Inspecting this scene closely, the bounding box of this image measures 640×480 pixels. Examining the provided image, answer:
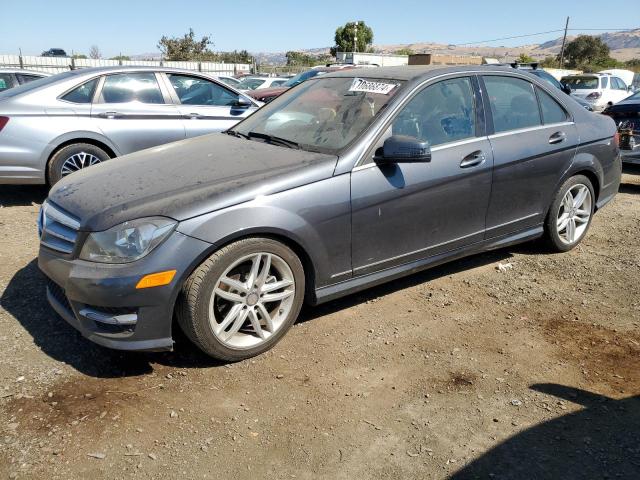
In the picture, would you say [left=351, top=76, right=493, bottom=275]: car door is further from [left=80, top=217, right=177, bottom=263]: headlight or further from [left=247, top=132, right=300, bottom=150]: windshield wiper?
[left=80, top=217, right=177, bottom=263]: headlight

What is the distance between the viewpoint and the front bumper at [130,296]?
2775 mm

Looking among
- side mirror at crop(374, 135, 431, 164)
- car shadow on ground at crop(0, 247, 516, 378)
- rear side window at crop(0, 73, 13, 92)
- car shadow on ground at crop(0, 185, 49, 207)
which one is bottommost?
car shadow on ground at crop(0, 247, 516, 378)

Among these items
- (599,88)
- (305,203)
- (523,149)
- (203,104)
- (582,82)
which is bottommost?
(305,203)

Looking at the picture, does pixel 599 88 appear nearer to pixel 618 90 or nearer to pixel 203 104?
pixel 618 90

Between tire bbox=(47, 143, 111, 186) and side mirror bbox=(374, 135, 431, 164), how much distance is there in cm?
413

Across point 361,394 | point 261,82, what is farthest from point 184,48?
point 361,394

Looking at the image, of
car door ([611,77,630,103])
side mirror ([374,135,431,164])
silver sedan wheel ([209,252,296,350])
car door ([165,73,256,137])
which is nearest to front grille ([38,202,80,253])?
silver sedan wheel ([209,252,296,350])

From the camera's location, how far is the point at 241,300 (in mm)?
3111

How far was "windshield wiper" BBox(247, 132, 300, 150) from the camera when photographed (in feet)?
12.2

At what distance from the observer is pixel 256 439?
8.43 feet

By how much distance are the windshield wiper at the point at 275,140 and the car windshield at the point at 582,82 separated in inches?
701

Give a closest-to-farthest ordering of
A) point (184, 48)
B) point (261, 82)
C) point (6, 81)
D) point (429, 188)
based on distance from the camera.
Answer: point (429, 188) → point (6, 81) → point (261, 82) → point (184, 48)

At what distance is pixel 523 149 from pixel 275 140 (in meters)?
1.95

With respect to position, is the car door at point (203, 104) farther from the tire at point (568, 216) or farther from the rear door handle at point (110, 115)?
the tire at point (568, 216)
